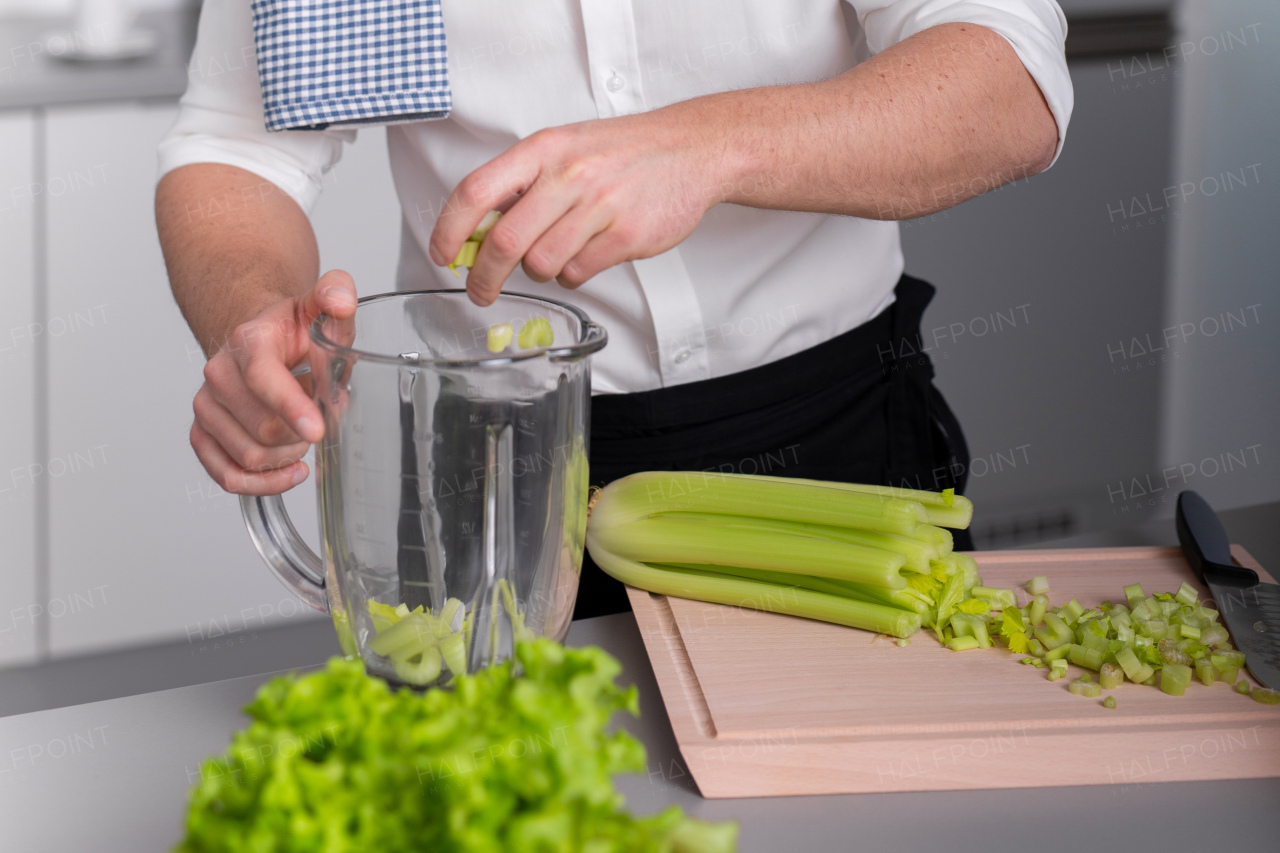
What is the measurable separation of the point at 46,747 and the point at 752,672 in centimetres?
46

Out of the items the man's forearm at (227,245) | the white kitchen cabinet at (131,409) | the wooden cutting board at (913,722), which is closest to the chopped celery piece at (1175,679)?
the wooden cutting board at (913,722)

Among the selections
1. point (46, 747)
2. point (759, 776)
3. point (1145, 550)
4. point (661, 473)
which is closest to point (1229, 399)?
point (1145, 550)

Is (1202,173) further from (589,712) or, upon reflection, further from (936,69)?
(589,712)

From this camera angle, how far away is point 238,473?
29.9 inches

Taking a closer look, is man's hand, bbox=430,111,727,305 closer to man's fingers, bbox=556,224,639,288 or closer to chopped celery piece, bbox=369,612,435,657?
man's fingers, bbox=556,224,639,288

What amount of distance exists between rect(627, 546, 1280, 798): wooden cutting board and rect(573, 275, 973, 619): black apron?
265 millimetres

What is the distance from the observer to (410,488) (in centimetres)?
59

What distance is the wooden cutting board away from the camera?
0.65 m

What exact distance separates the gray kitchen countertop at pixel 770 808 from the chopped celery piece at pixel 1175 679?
0.06m

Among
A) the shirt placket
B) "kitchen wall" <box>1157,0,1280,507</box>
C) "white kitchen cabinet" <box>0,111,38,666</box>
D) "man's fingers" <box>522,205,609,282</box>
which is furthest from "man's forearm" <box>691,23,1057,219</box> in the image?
"kitchen wall" <box>1157,0,1280,507</box>

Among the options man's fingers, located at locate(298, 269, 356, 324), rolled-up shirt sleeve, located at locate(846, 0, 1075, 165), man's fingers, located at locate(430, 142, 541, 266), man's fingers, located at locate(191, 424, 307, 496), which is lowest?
man's fingers, located at locate(191, 424, 307, 496)

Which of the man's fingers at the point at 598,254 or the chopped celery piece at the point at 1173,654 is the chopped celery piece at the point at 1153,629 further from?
the man's fingers at the point at 598,254

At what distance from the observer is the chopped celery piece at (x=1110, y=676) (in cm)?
71

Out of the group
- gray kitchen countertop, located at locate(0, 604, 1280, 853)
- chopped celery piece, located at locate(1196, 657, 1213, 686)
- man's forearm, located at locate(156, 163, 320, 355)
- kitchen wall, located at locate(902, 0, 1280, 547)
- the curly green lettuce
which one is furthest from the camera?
kitchen wall, located at locate(902, 0, 1280, 547)
